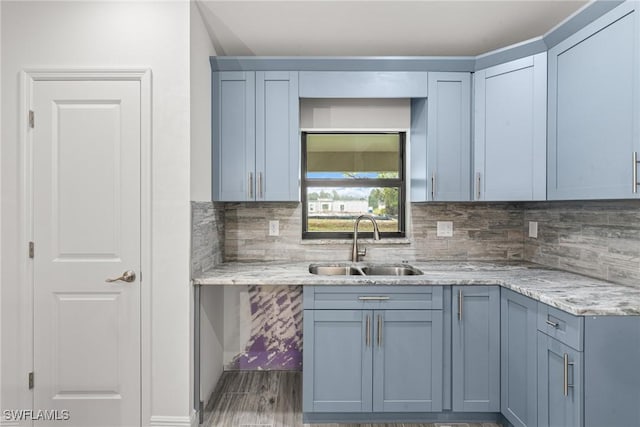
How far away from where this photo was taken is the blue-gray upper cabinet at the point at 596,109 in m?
1.67

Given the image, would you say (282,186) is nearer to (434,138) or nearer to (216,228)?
(216,228)

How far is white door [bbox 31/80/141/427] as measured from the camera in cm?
203

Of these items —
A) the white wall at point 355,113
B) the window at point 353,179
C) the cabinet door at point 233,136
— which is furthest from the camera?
the window at point 353,179

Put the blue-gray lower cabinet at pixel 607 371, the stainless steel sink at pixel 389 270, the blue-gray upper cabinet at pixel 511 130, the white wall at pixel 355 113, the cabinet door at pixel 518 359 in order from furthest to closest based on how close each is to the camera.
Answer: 1. the white wall at pixel 355 113
2. the stainless steel sink at pixel 389 270
3. the blue-gray upper cabinet at pixel 511 130
4. the cabinet door at pixel 518 359
5. the blue-gray lower cabinet at pixel 607 371

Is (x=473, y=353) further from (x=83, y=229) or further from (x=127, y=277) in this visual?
(x=83, y=229)

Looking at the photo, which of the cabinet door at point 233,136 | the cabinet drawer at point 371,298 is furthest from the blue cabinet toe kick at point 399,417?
the cabinet door at point 233,136

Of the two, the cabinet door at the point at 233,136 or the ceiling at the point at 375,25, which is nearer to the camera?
the ceiling at the point at 375,25

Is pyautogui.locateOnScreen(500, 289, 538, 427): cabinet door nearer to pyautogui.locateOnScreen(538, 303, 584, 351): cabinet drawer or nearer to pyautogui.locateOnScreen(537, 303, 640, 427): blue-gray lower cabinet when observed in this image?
pyautogui.locateOnScreen(538, 303, 584, 351): cabinet drawer

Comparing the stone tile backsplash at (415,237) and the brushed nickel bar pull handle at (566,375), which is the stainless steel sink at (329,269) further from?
the brushed nickel bar pull handle at (566,375)

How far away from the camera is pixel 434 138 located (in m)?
2.56

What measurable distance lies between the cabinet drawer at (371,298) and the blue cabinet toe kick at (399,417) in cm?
66

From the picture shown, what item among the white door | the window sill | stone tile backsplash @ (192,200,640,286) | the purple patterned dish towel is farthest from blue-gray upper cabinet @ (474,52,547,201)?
the white door

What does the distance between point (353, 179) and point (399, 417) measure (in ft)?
5.77

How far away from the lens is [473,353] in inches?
86.7
